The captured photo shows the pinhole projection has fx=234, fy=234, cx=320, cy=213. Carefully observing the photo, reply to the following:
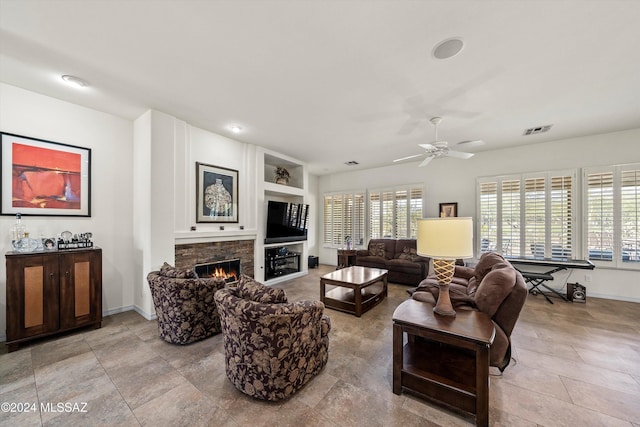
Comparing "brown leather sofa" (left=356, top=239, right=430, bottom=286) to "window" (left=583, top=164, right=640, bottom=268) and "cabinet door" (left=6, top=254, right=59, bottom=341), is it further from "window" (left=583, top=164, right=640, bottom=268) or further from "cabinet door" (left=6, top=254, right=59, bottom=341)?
"cabinet door" (left=6, top=254, right=59, bottom=341)

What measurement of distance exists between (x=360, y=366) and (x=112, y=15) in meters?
3.71

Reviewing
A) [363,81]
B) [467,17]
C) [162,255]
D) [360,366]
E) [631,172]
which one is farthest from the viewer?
[631,172]

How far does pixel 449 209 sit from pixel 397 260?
1.79m

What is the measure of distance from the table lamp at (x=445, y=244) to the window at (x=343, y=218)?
5052mm

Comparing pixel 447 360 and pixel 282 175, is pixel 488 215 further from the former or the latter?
pixel 282 175

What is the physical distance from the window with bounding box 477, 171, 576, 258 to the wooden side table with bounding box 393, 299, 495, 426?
13.2 feet

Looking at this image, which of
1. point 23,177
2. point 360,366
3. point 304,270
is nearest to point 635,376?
point 360,366

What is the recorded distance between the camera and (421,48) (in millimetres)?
2152

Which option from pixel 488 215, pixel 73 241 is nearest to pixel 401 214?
pixel 488 215

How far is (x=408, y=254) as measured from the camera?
566 cm

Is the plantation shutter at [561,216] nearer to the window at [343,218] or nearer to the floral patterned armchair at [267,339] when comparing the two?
the window at [343,218]

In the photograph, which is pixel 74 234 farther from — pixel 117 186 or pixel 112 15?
pixel 112 15

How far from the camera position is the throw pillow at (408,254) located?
5.54 m

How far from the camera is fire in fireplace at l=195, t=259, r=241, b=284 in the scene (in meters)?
4.19
